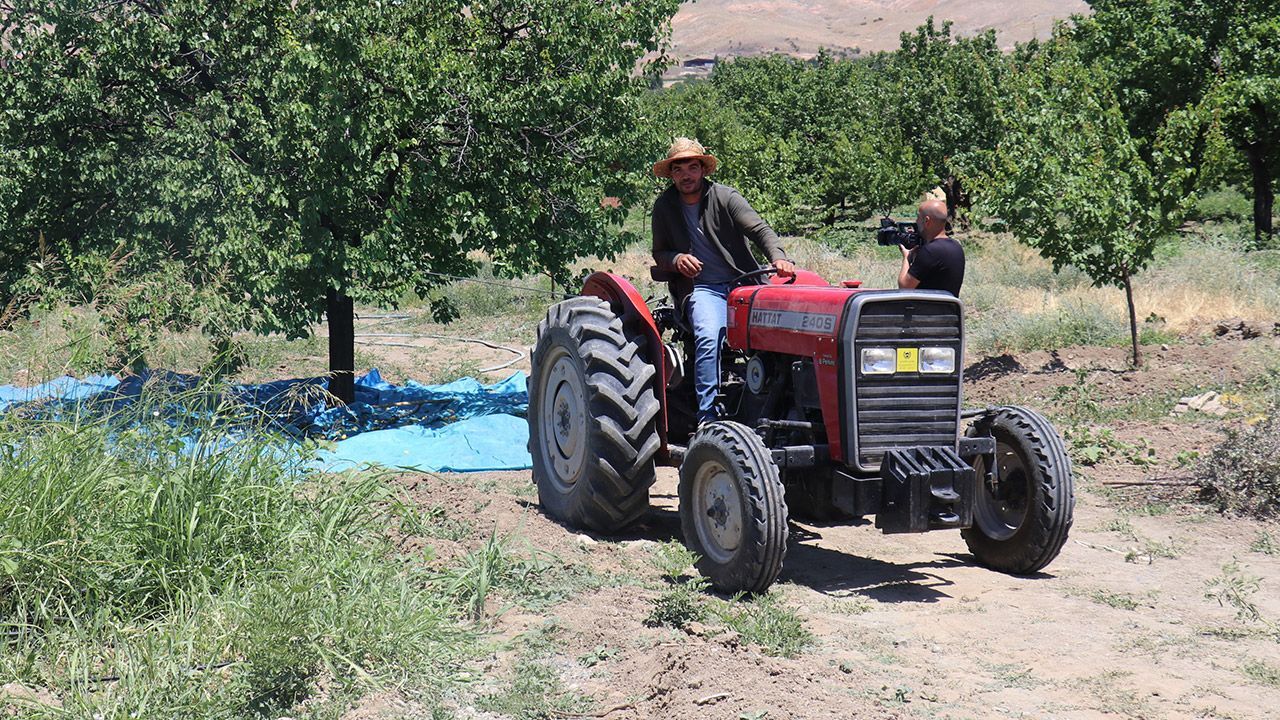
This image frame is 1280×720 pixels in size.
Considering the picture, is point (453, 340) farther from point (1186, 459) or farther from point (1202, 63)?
point (1202, 63)

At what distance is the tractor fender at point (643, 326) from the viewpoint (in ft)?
21.6

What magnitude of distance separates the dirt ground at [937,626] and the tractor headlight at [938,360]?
1.13m

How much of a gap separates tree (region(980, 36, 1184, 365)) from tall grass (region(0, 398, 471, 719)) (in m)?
9.47

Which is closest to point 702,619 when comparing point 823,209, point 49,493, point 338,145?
point 49,493

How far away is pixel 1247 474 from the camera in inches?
299

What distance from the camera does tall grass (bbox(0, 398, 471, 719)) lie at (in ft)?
13.3

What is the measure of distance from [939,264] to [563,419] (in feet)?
8.25

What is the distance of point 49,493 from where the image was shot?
4617mm

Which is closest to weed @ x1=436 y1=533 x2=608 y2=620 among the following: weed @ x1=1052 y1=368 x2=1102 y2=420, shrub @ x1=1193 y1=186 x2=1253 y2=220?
weed @ x1=1052 y1=368 x2=1102 y2=420

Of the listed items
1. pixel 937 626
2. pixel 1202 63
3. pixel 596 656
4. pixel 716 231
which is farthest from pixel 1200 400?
pixel 1202 63

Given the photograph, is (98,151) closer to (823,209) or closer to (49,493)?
(49,493)

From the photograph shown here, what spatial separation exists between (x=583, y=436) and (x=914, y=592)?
2153 millimetres

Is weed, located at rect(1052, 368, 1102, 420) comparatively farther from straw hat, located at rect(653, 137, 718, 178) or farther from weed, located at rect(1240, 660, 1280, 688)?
weed, located at rect(1240, 660, 1280, 688)

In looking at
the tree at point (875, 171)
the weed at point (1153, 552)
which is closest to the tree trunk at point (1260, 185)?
the tree at point (875, 171)
